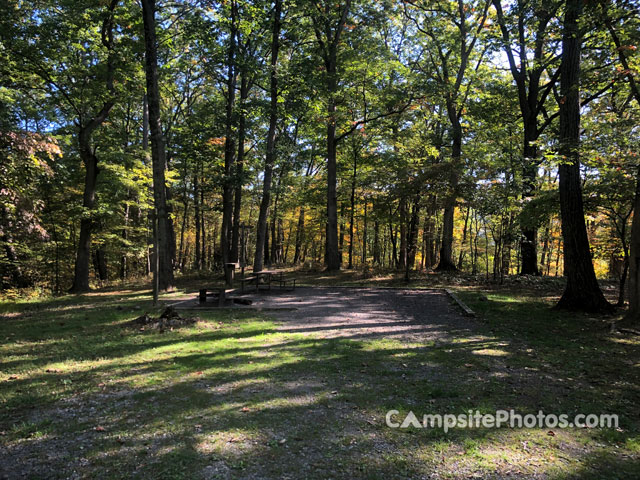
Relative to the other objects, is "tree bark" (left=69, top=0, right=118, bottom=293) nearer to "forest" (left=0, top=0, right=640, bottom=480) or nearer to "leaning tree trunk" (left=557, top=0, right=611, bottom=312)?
"forest" (left=0, top=0, right=640, bottom=480)

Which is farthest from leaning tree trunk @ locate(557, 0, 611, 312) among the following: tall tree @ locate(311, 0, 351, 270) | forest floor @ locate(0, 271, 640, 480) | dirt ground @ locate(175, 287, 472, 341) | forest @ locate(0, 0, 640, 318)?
tall tree @ locate(311, 0, 351, 270)

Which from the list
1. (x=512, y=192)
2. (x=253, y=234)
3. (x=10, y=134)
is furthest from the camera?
(x=253, y=234)

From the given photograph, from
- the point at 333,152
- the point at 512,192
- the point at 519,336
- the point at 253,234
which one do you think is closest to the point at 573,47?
the point at 512,192

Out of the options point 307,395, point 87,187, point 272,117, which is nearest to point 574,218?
point 307,395

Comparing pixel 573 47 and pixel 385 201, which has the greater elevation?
pixel 573 47

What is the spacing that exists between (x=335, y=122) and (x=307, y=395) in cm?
1525

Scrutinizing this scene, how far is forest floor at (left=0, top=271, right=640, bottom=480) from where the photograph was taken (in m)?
2.82

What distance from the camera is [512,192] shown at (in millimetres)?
11820

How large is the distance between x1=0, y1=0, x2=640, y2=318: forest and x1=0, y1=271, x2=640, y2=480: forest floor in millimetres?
2918

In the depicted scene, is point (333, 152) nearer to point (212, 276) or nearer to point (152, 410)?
point (212, 276)

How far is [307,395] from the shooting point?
411cm

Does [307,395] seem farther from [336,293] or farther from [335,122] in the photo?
[335,122]

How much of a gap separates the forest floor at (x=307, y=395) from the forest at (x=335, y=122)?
2.92 m

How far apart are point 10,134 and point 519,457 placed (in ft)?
33.7
